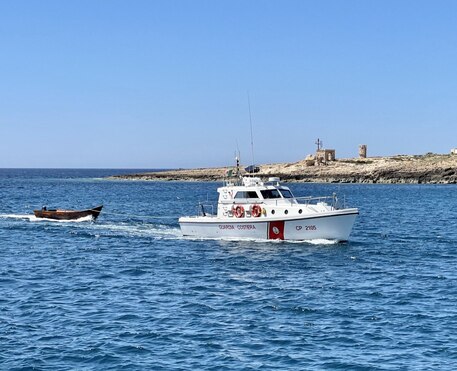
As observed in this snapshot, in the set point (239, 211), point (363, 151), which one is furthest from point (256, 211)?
point (363, 151)

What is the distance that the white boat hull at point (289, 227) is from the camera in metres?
39.2

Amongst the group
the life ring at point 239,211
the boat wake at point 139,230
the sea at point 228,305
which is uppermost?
the life ring at point 239,211

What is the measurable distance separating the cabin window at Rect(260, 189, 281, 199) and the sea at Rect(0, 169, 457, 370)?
127 inches

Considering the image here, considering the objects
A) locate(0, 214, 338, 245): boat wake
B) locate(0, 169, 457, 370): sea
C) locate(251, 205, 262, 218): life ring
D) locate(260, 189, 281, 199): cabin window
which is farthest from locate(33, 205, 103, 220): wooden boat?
locate(260, 189, 281, 199): cabin window

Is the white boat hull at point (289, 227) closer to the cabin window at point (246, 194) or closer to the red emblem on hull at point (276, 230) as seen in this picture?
the red emblem on hull at point (276, 230)

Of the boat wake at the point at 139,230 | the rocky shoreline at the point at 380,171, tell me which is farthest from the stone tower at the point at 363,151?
the boat wake at the point at 139,230

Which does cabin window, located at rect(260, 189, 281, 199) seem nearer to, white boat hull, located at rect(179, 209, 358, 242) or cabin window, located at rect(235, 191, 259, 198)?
cabin window, located at rect(235, 191, 259, 198)

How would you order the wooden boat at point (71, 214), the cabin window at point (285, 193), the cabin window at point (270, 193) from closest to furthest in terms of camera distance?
1. the cabin window at point (270, 193)
2. the cabin window at point (285, 193)
3. the wooden boat at point (71, 214)

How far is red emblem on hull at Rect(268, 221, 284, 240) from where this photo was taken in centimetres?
4000

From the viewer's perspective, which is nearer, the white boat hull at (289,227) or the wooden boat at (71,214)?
the white boat hull at (289,227)

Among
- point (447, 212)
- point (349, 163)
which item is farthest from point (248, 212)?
point (349, 163)

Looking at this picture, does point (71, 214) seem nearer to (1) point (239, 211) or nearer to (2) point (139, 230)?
(2) point (139, 230)

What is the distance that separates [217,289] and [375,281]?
6731mm

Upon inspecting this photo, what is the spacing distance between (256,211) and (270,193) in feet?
4.59
